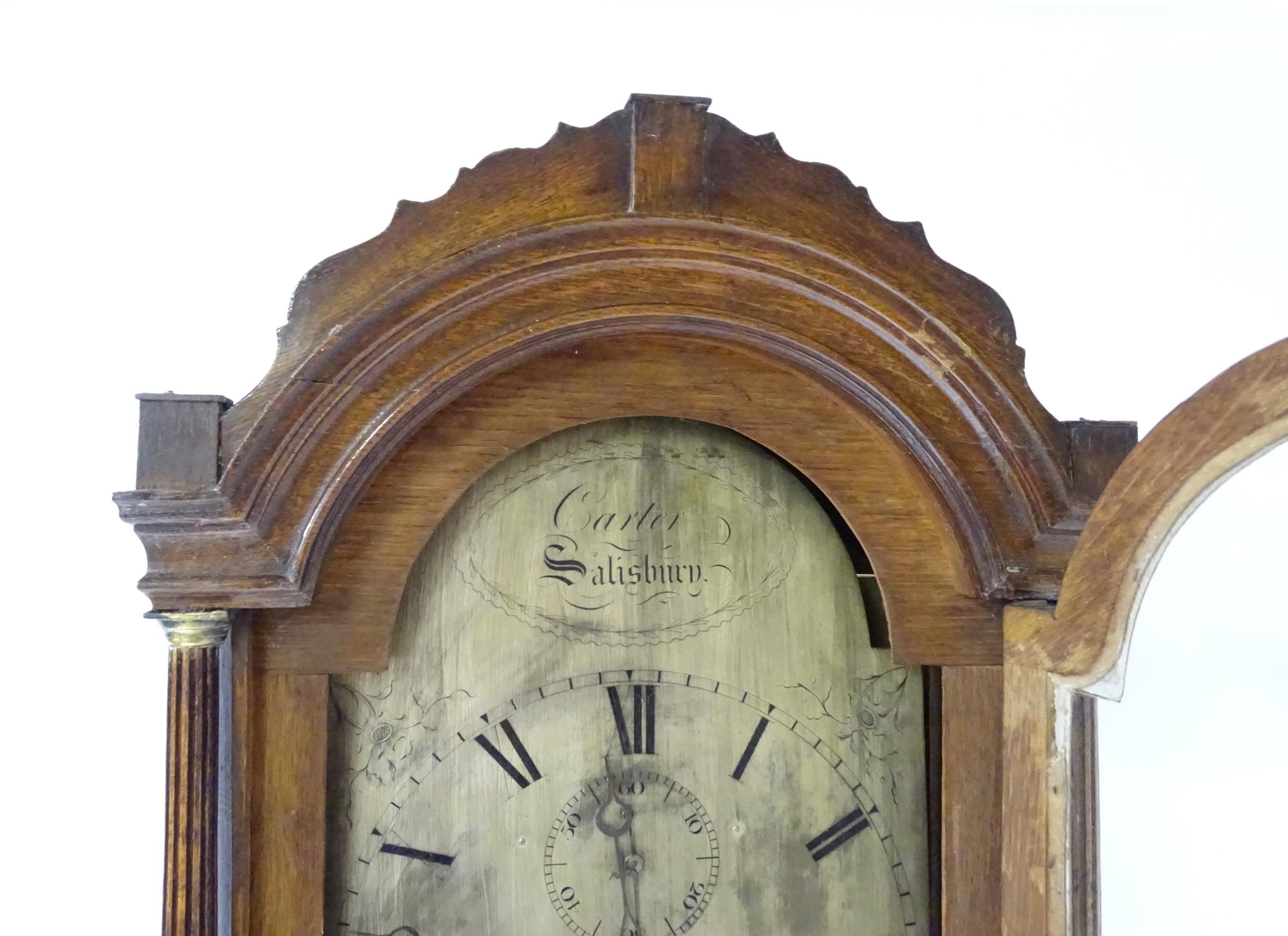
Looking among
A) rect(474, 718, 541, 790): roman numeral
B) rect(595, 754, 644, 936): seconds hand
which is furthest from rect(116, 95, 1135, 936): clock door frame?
rect(595, 754, 644, 936): seconds hand

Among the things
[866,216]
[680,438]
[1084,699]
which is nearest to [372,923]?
[680,438]

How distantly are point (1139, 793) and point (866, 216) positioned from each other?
0.66 metres

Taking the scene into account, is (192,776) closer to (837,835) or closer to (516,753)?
(516,753)

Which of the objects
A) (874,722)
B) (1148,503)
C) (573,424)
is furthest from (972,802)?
(573,424)

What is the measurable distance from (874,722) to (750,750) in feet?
0.36

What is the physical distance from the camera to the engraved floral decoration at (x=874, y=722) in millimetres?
967

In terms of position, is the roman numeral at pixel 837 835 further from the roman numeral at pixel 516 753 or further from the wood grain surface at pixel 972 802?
the roman numeral at pixel 516 753

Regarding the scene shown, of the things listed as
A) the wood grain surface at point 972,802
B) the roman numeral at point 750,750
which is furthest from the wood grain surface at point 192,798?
the wood grain surface at point 972,802

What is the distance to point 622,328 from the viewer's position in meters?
0.86

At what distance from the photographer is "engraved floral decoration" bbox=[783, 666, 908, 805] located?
3.17ft

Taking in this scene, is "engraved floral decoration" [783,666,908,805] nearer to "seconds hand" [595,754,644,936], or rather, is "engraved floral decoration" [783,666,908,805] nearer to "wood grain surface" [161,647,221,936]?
"seconds hand" [595,754,644,936]

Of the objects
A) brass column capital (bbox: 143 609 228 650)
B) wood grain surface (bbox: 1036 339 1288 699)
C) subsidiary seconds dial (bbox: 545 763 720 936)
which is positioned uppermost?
wood grain surface (bbox: 1036 339 1288 699)

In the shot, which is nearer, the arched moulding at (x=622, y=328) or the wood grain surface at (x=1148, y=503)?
the wood grain surface at (x=1148, y=503)

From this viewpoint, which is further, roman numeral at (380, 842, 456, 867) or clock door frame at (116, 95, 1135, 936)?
roman numeral at (380, 842, 456, 867)
